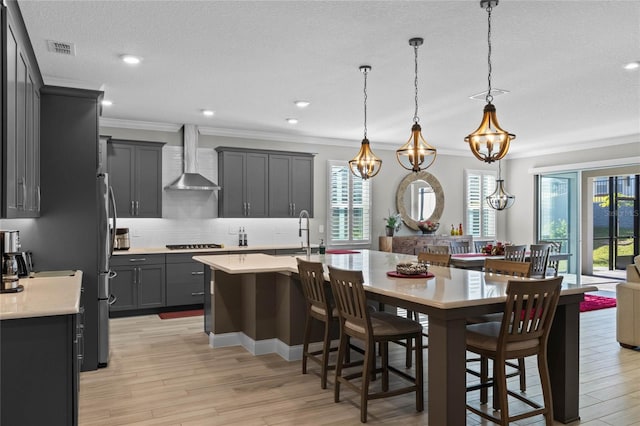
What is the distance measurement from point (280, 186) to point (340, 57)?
3644mm

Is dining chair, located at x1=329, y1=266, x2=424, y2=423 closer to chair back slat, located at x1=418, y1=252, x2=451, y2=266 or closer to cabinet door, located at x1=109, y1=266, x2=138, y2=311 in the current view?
chair back slat, located at x1=418, y1=252, x2=451, y2=266

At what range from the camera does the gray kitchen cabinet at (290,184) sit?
24.7 feet

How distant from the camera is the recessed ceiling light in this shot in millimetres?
4145

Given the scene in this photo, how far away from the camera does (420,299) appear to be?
2719mm

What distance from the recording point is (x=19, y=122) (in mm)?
3047

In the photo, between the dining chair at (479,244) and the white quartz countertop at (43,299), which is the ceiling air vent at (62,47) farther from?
the dining chair at (479,244)

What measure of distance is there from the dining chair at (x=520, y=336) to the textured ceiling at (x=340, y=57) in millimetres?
1826

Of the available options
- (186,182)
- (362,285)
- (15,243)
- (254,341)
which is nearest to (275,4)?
(362,285)

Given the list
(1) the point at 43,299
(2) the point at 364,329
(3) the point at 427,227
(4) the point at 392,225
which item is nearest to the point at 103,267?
(1) the point at 43,299

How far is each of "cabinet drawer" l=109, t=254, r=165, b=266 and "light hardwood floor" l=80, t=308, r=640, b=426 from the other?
145cm

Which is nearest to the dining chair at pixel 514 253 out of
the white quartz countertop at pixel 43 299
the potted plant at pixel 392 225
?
the potted plant at pixel 392 225

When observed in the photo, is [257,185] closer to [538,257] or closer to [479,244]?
[538,257]

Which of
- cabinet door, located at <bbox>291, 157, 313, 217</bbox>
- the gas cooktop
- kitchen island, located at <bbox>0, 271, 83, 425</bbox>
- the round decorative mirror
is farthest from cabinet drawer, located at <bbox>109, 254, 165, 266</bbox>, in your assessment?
the round decorative mirror

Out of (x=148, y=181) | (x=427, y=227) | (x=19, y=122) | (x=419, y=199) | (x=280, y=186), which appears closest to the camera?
(x=19, y=122)
